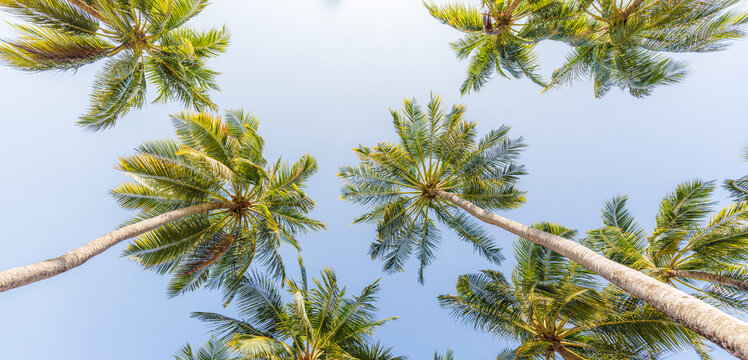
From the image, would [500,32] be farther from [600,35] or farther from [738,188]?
[738,188]

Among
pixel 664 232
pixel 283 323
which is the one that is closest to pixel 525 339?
pixel 664 232

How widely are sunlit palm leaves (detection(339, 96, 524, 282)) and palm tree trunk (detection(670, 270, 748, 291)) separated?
458 centimetres

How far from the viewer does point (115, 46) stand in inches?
334

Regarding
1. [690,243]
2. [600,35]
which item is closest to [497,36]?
[600,35]

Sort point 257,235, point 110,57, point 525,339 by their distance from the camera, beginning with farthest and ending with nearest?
point 257,235 < point 525,339 < point 110,57

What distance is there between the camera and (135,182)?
8.34m

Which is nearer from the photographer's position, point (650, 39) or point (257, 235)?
point (650, 39)

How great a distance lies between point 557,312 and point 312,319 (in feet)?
22.0

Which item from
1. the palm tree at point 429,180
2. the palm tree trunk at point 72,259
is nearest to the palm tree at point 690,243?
the palm tree at point 429,180

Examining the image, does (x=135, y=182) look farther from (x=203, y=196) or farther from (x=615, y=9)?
(x=615, y=9)

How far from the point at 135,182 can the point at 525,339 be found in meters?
12.3

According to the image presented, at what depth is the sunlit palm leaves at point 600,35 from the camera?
743cm

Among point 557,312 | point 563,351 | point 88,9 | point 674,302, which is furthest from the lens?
point 563,351

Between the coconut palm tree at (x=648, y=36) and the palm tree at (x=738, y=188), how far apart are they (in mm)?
3201
